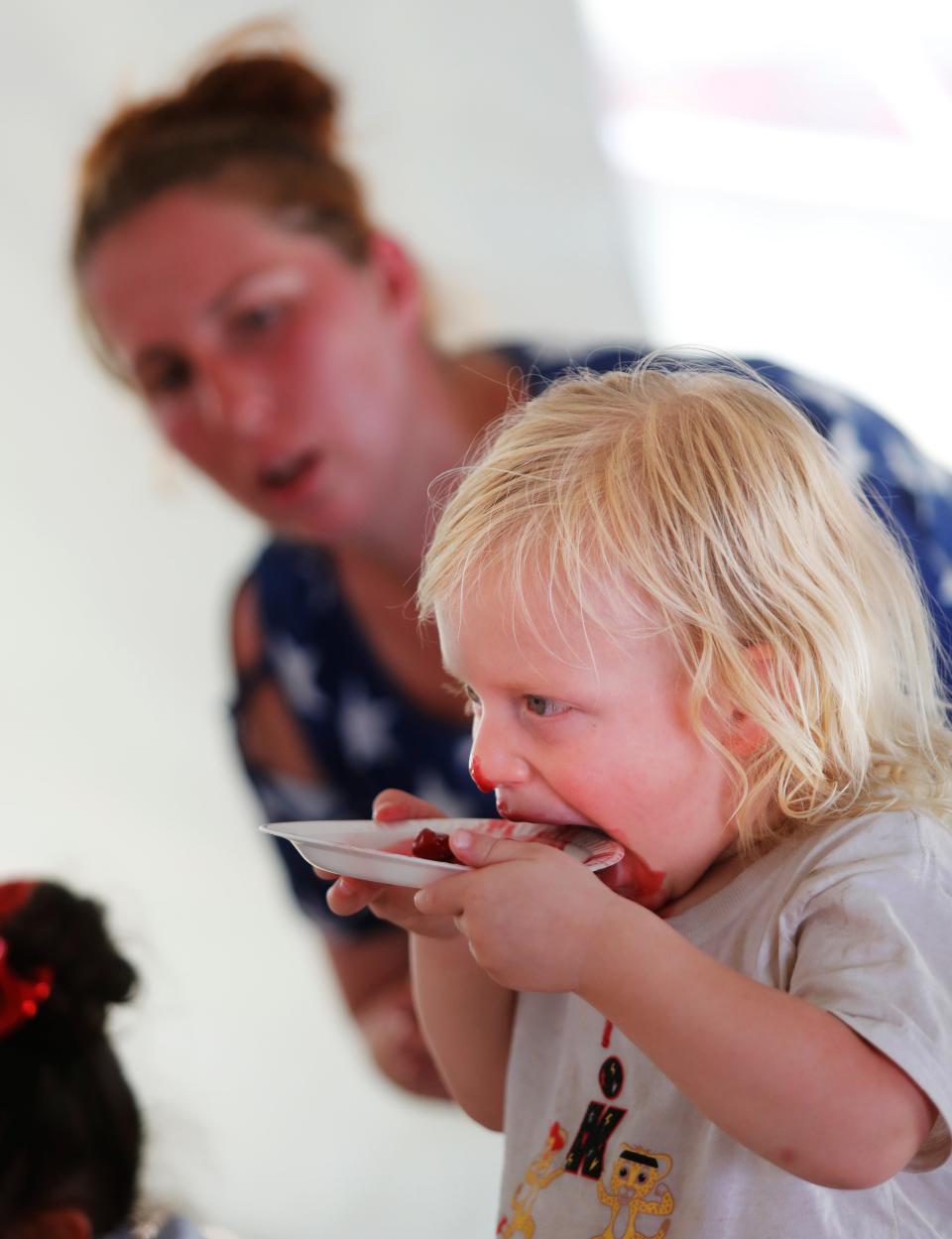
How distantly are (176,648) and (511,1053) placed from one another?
106 cm

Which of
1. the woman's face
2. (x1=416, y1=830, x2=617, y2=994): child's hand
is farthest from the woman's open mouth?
(x1=416, y1=830, x2=617, y2=994): child's hand

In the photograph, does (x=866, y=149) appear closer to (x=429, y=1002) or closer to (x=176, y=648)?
(x=176, y=648)

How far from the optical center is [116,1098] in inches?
42.3

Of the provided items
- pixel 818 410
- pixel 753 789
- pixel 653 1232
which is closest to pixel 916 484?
pixel 818 410

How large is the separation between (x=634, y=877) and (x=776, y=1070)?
181 millimetres

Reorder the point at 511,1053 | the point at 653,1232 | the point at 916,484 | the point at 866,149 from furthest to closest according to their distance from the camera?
the point at 866,149, the point at 916,484, the point at 511,1053, the point at 653,1232

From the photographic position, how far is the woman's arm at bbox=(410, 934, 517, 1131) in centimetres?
94

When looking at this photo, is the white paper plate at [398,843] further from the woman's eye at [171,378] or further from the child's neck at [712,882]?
the woman's eye at [171,378]

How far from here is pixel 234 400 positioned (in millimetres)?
1597

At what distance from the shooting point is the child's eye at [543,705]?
75cm

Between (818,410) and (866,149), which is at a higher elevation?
(866,149)

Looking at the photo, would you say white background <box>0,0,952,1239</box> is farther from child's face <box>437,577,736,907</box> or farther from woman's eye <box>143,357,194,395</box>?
child's face <box>437,577,736,907</box>

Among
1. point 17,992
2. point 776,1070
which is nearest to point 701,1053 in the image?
point 776,1070

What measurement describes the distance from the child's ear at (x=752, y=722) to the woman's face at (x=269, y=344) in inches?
36.6
